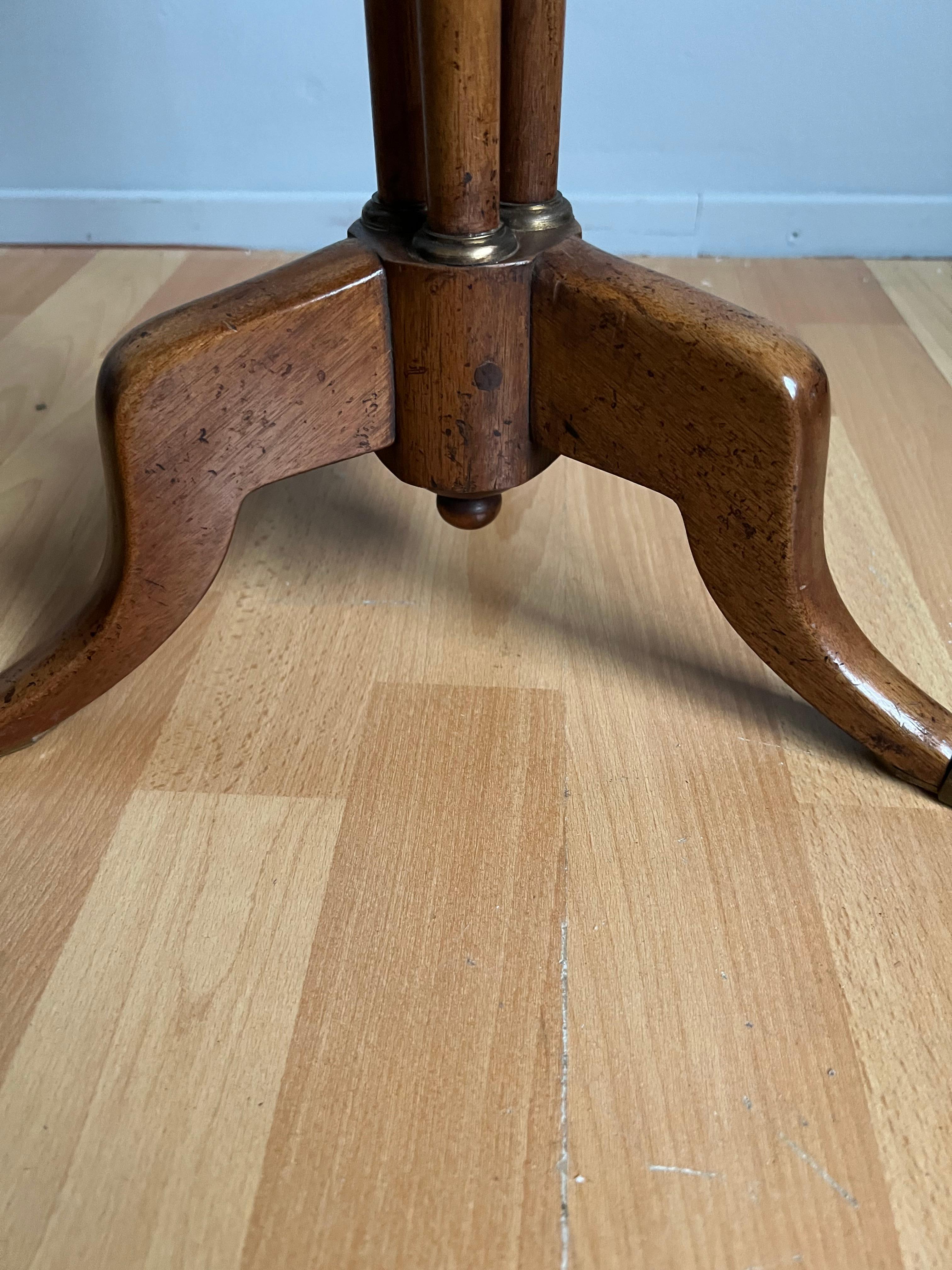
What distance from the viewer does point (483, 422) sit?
1.98ft

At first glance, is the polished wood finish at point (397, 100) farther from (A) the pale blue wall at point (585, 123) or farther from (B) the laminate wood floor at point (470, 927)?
(A) the pale blue wall at point (585, 123)

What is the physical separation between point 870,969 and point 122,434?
449mm

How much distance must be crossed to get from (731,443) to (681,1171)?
335 millimetres

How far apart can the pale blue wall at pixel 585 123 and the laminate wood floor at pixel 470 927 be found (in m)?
0.64

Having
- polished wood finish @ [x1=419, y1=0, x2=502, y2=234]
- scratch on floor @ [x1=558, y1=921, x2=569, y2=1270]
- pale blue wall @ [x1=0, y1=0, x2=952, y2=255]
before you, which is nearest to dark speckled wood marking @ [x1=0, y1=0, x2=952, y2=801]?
polished wood finish @ [x1=419, y1=0, x2=502, y2=234]

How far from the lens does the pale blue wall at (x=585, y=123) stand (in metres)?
1.24

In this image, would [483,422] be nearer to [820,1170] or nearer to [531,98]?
[531,98]

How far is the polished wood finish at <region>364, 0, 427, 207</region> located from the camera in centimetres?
58

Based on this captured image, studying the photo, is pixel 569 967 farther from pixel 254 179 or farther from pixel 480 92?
pixel 254 179

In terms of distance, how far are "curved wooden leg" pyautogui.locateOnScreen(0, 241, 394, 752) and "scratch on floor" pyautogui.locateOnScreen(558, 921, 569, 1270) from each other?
28 centimetres

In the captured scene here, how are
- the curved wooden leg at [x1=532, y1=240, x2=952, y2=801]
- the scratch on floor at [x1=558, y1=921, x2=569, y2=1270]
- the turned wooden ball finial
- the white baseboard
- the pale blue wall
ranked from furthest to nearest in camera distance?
the white baseboard, the pale blue wall, the turned wooden ball finial, the curved wooden leg at [x1=532, y1=240, x2=952, y2=801], the scratch on floor at [x1=558, y1=921, x2=569, y2=1270]

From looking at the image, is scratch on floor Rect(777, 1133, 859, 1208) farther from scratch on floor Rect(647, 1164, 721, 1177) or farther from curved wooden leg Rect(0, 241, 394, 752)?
curved wooden leg Rect(0, 241, 394, 752)

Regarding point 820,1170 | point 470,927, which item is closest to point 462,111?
point 470,927

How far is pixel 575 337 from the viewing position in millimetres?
575
